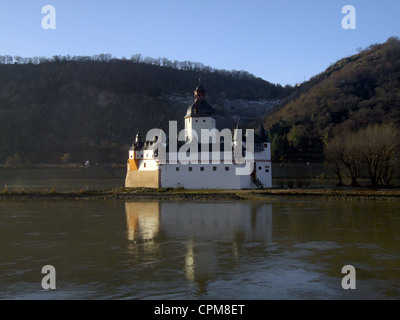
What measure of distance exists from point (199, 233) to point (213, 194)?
18.1 m

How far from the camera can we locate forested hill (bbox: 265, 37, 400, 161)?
7181 cm

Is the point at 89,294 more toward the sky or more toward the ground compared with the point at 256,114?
more toward the ground

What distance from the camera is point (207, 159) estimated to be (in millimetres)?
43000

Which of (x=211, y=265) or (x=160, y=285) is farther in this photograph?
(x=211, y=265)

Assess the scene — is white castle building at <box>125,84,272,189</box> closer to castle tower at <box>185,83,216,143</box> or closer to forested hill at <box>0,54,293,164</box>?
castle tower at <box>185,83,216,143</box>

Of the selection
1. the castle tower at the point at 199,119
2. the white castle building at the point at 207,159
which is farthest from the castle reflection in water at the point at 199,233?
the castle tower at the point at 199,119

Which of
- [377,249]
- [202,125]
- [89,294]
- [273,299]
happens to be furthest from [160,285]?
[202,125]

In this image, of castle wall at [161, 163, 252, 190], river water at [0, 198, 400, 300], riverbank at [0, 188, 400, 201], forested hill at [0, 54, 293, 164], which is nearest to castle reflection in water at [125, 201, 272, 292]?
river water at [0, 198, 400, 300]

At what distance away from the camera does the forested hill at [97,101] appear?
353ft

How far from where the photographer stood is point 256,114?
5812 inches

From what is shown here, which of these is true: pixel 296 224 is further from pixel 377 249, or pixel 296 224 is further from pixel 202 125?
pixel 202 125

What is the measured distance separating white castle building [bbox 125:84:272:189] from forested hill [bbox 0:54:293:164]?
60.2m
